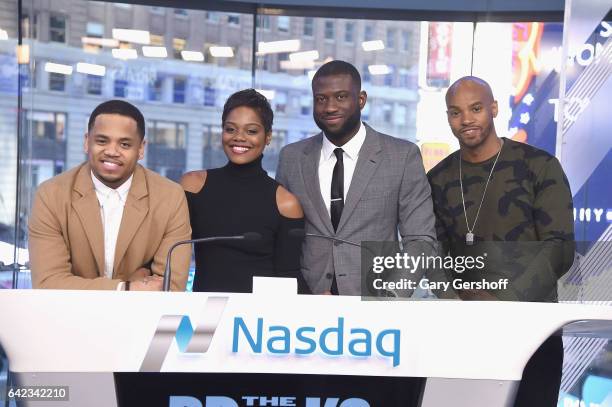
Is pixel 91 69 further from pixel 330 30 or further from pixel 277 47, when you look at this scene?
pixel 330 30

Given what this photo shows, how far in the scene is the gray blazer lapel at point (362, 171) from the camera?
359cm

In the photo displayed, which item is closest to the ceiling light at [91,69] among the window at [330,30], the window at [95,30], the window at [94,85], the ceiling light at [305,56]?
the window at [94,85]

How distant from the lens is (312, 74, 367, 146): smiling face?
364 cm

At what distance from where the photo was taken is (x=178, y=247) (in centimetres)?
321

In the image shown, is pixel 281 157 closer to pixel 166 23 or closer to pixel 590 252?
pixel 590 252

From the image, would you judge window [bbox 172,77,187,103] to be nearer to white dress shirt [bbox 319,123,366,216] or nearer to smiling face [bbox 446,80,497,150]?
white dress shirt [bbox 319,123,366,216]

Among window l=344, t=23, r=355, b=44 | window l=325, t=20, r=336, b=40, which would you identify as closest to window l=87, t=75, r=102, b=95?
window l=325, t=20, r=336, b=40

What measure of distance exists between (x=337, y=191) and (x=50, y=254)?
1.15 meters

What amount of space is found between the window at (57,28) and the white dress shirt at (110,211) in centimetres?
485

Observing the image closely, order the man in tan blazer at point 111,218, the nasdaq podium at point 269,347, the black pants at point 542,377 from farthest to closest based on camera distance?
the man in tan blazer at point 111,218, the black pants at point 542,377, the nasdaq podium at point 269,347

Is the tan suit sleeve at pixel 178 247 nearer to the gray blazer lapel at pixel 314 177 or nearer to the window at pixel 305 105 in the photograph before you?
the gray blazer lapel at pixel 314 177

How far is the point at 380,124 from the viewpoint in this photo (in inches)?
327

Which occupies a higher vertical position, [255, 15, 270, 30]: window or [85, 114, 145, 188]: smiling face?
[255, 15, 270, 30]: window

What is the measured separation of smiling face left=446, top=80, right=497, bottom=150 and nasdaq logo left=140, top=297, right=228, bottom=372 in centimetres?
140
